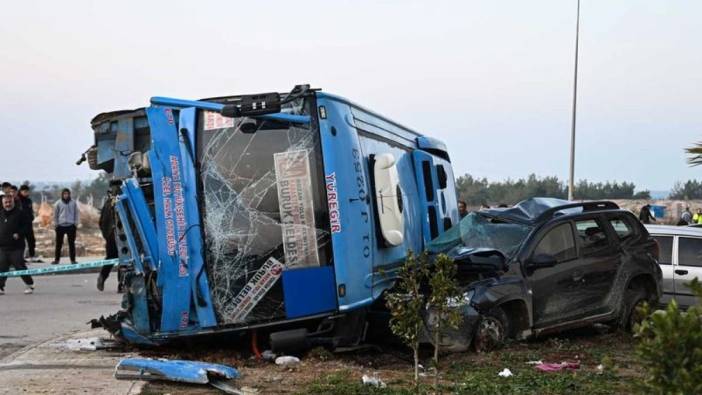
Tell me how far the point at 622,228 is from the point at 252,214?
210 inches

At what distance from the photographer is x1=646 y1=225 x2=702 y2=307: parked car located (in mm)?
13117

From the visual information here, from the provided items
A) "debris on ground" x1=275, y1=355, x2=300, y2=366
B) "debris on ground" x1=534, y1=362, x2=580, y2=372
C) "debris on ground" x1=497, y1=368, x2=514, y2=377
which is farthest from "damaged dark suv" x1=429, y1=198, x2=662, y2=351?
"debris on ground" x1=275, y1=355, x2=300, y2=366

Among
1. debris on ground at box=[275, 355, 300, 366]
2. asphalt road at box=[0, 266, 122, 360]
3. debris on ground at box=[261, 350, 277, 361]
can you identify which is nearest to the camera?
debris on ground at box=[275, 355, 300, 366]

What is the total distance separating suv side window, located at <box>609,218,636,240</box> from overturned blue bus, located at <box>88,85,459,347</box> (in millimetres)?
4029

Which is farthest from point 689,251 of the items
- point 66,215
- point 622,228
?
point 66,215

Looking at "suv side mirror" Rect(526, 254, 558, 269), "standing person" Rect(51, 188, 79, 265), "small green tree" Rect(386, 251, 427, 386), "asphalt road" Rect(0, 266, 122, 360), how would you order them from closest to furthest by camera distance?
"small green tree" Rect(386, 251, 427, 386), "suv side mirror" Rect(526, 254, 558, 269), "asphalt road" Rect(0, 266, 122, 360), "standing person" Rect(51, 188, 79, 265)

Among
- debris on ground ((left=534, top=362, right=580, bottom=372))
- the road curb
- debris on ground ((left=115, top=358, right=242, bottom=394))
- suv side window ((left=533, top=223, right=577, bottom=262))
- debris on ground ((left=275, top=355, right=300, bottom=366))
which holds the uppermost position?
suv side window ((left=533, top=223, right=577, bottom=262))

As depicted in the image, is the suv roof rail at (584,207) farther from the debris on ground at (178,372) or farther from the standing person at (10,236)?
the standing person at (10,236)

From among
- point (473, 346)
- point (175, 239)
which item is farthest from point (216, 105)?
point (473, 346)

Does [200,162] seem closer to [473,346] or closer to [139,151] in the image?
[139,151]

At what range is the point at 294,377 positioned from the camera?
7.73 meters

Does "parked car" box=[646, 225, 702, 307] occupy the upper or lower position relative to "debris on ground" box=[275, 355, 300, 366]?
upper

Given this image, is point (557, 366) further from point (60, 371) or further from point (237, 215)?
point (60, 371)

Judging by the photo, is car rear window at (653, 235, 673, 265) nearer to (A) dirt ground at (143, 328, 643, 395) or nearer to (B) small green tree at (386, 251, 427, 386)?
(A) dirt ground at (143, 328, 643, 395)
